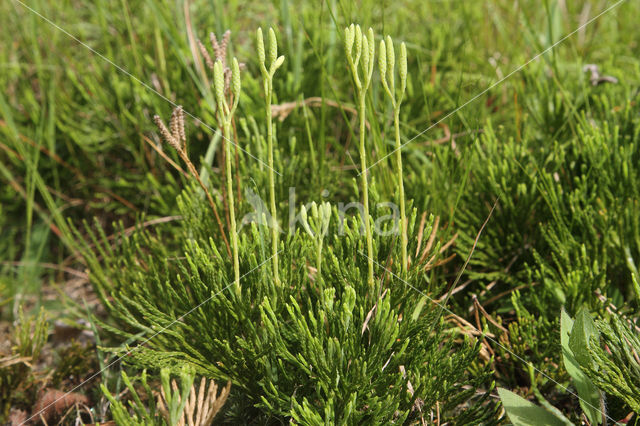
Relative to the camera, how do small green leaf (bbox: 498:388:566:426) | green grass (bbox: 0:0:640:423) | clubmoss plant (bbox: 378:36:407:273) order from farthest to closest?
green grass (bbox: 0:0:640:423) → small green leaf (bbox: 498:388:566:426) → clubmoss plant (bbox: 378:36:407:273)

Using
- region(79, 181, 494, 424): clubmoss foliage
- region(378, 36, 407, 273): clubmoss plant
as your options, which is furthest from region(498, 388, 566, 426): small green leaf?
region(378, 36, 407, 273): clubmoss plant

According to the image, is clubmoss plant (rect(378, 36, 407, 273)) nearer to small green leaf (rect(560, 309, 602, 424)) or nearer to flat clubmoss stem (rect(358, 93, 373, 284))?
flat clubmoss stem (rect(358, 93, 373, 284))

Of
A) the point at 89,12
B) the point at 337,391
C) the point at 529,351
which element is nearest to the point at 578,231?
the point at 529,351

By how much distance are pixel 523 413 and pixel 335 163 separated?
122 centimetres

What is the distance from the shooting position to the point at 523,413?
1.29 meters

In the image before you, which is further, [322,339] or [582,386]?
[582,386]

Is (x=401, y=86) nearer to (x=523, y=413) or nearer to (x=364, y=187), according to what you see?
(x=364, y=187)

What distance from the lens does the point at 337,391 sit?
1257 millimetres

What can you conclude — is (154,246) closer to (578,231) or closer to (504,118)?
(578,231)

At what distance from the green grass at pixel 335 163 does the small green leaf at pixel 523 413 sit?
0.20 feet

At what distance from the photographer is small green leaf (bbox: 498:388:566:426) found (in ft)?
4.20

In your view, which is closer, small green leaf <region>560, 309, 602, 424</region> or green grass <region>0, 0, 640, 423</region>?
small green leaf <region>560, 309, 602, 424</region>

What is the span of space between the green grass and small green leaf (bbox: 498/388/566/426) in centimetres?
6

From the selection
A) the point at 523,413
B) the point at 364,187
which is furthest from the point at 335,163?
the point at 523,413
